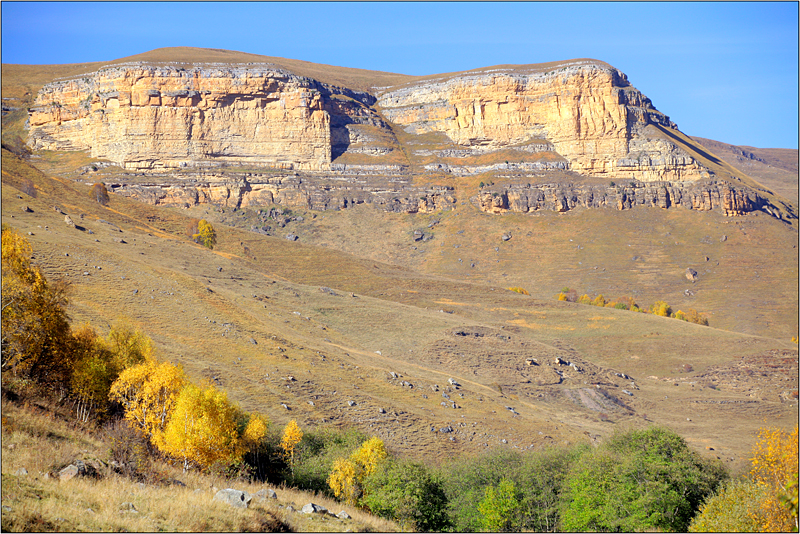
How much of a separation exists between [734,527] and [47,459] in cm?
2051

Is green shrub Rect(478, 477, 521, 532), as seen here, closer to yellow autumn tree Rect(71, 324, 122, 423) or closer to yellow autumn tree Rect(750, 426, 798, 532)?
yellow autumn tree Rect(750, 426, 798, 532)

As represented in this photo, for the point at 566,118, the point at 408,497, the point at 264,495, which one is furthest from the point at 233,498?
the point at 566,118

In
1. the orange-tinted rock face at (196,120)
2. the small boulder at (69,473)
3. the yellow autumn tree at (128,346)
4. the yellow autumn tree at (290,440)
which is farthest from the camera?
the orange-tinted rock face at (196,120)

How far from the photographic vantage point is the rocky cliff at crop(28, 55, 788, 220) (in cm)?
11838

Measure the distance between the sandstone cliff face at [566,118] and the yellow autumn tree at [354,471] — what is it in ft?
356

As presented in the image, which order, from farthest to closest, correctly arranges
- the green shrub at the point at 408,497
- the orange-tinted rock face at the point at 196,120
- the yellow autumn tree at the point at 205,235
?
the orange-tinted rock face at the point at 196,120 < the yellow autumn tree at the point at 205,235 < the green shrub at the point at 408,497

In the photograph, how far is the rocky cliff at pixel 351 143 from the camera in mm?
118375

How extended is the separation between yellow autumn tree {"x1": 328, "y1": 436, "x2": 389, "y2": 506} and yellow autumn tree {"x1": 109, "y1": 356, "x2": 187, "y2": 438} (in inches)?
303

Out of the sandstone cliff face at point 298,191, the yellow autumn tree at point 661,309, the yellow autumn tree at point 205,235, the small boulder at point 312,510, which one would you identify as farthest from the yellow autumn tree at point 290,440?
the sandstone cliff face at point 298,191

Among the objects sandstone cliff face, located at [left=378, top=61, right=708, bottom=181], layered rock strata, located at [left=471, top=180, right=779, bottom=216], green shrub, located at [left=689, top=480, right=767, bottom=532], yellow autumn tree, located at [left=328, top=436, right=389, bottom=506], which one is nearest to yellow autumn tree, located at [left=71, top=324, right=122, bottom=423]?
yellow autumn tree, located at [left=328, top=436, right=389, bottom=506]

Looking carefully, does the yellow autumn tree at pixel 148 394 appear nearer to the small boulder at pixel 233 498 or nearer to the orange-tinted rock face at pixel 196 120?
the small boulder at pixel 233 498

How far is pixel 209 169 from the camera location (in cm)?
12319

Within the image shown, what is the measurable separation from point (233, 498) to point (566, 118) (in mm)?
127232

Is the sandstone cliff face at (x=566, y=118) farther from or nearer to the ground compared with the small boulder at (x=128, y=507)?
farther from the ground
